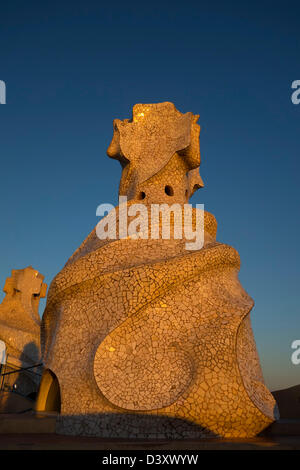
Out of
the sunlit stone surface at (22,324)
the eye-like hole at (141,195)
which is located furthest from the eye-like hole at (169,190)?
the sunlit stone surface at (22,324)

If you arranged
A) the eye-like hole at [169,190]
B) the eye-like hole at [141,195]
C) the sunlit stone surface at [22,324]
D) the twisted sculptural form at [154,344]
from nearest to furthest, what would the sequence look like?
the twisted sculptural form at [154,344], the eye-like hole at [141,195], the eye-like hole at [169,190], the sunlit stone surface at [22,324]

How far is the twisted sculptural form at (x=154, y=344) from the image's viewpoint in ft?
23.1

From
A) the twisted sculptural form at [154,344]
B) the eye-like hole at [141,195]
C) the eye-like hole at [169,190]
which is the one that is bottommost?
the twisted sculptural form at [154,344]

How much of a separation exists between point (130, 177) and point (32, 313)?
1286 cm

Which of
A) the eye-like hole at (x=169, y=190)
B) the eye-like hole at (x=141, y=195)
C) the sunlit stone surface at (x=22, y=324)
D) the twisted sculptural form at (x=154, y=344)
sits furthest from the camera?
the sunlit stone surface at (x=22, y=324)

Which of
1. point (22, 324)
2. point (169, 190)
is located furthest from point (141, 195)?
point (22, 324)

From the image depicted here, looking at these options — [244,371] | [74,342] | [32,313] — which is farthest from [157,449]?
[32,313]

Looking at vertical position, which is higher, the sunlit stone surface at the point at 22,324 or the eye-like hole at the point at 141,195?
the eye-like hole at the point at 141,195

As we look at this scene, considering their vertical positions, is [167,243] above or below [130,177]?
below

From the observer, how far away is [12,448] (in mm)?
5758

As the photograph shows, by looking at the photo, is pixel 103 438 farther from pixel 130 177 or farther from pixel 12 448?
pixel 130 177

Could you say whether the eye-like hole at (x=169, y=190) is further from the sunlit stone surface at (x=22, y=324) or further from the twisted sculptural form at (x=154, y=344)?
the sunlit stone surface at (x=22, y=324)

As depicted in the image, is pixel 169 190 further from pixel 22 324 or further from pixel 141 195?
pixel 22 324

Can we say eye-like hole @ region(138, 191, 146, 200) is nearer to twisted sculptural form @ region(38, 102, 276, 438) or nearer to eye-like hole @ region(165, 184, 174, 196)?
eye-like hole @ region(165, 184, 174, 196)
